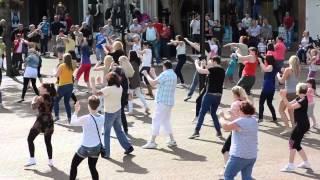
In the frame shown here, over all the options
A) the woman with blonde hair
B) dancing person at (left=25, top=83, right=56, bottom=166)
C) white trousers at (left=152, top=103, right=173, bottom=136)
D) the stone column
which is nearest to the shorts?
dancing person at (left=25, top=83, right=56, bottom=166)

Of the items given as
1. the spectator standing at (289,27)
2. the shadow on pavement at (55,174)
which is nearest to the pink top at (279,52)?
the spectator standing at (289,27)

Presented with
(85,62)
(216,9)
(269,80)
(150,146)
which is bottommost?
(150,146)

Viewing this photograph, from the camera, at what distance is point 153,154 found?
11547 millimetres

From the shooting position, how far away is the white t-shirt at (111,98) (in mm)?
10977

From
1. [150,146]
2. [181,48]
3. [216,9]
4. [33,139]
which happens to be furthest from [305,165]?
[216,9]

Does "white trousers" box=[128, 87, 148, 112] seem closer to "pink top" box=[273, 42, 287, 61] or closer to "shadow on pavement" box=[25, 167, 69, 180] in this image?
"shadow on pavement" box=[25, 167, 69, 180]

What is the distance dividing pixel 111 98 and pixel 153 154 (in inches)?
53.3

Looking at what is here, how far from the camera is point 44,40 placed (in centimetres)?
2761

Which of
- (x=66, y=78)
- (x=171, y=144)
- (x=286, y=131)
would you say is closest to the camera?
(x=171, y=144)

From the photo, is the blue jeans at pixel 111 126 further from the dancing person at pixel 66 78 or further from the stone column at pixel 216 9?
the stone column at pixel 216 9

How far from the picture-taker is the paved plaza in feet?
33.6

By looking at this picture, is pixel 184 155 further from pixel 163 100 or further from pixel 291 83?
pixel 291 83

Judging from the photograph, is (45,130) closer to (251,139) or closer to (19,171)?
(19,171)

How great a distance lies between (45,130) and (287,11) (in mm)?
23556
